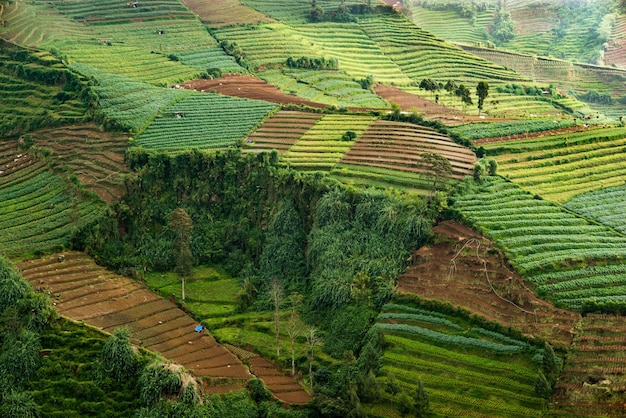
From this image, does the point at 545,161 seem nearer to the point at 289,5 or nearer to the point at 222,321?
the point at 222,321

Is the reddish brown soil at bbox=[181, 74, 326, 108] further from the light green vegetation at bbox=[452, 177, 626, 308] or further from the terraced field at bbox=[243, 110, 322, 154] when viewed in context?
the light green vegetation at bbox=[452, 177, 626, 308]

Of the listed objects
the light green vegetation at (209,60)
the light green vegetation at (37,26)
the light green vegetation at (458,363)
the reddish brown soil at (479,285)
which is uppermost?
the light green vegetation at (37,26)

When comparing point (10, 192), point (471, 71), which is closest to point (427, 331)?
point (10, 192)

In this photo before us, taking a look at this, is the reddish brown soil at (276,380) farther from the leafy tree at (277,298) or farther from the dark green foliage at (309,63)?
the dark green foliage at (309,63)

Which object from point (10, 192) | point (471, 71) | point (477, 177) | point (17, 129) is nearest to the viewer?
point (477, 177)

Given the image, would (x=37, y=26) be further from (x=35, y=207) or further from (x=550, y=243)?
(x=550, y=243)

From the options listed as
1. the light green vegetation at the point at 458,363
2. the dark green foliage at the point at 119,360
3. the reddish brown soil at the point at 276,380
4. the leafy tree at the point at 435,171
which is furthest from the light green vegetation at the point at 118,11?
the light green vegetation at the point at 458,363

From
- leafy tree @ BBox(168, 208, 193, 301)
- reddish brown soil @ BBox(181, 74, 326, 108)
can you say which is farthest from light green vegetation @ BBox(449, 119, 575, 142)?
leafy tree @ BBox(168, 208, 193, 301)
